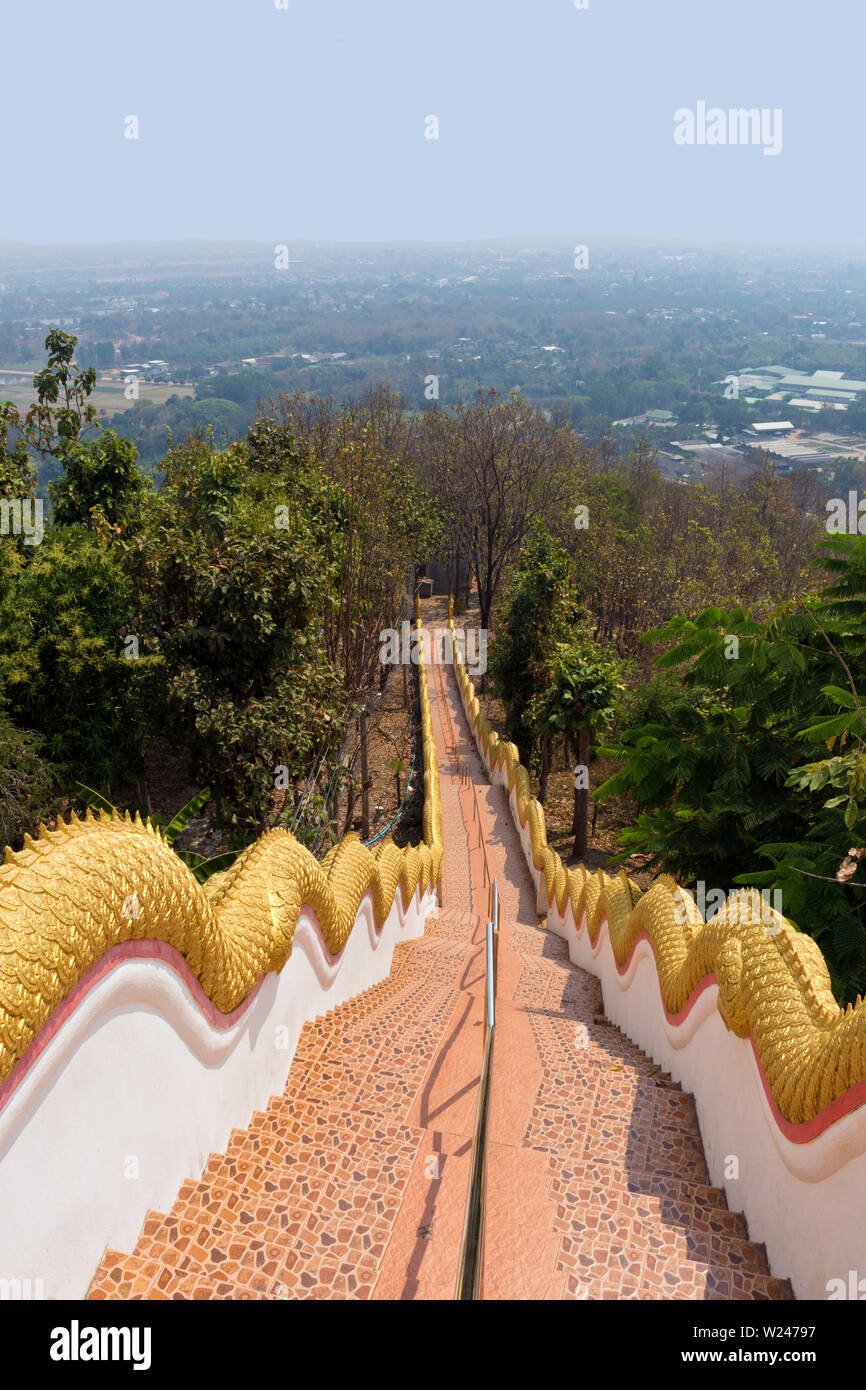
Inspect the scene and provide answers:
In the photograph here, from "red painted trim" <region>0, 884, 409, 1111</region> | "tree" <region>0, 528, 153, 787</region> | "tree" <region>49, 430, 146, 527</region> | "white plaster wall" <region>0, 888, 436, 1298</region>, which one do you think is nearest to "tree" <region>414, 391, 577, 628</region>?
"tree" <region>49, 430, 146, 527</region>

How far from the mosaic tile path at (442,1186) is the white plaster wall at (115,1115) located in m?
0.15

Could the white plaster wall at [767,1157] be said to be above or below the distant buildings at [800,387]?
below

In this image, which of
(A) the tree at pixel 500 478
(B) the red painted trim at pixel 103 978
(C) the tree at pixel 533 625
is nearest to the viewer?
(B) the red painted trim at pixel 103 978

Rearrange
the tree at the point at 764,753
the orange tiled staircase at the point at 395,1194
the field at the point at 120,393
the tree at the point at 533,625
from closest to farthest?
the orange tiled staircase at the point at 395,1194 < the tree at the point at 764,753 < the tree at the point at 533,625 < the field at the point at 120,393

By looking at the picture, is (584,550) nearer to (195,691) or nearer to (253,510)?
(253,510)

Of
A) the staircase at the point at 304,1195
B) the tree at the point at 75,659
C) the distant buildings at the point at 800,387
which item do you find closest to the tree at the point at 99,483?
the tree at the point at 75,659

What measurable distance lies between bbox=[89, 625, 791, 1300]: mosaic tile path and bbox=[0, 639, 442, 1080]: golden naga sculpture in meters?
0.80

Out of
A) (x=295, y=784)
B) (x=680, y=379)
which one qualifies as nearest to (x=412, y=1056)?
(x=295, y=784)

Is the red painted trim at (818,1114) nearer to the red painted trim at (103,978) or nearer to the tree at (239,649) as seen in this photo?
the red painted trim at (103,978)

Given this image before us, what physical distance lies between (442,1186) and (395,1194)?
0.73 feet

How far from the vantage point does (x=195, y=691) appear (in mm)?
11273

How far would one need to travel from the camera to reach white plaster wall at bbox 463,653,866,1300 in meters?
2.75

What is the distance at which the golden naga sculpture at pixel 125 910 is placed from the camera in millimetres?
2234

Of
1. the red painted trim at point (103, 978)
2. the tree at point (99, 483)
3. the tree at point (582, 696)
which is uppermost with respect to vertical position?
the tree at point (99, 483)
